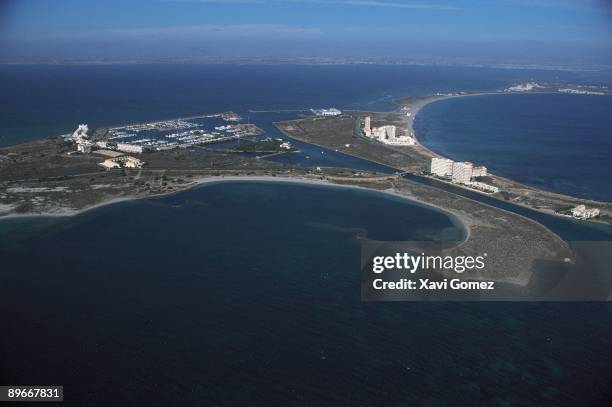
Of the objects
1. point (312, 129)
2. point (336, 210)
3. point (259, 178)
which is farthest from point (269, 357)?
point (312, 129)

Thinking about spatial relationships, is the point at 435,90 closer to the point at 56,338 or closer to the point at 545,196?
the point at 545,196

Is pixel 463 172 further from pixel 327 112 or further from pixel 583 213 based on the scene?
pixel 327 112

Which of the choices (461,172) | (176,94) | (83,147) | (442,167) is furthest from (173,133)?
(176,94)

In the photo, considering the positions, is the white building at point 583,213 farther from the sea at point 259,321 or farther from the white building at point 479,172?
the white building at point 479,172

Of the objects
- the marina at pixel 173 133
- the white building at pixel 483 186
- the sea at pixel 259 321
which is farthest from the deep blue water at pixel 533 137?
the marina at pixel 173 133

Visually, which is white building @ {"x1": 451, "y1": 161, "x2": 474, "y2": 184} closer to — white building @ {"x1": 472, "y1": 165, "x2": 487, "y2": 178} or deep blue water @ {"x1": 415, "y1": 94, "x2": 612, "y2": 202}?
white building @ {"x1": 472, "y1": 165, "x2": 487, "y2": 178}

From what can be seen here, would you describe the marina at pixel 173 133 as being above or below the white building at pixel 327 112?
below
